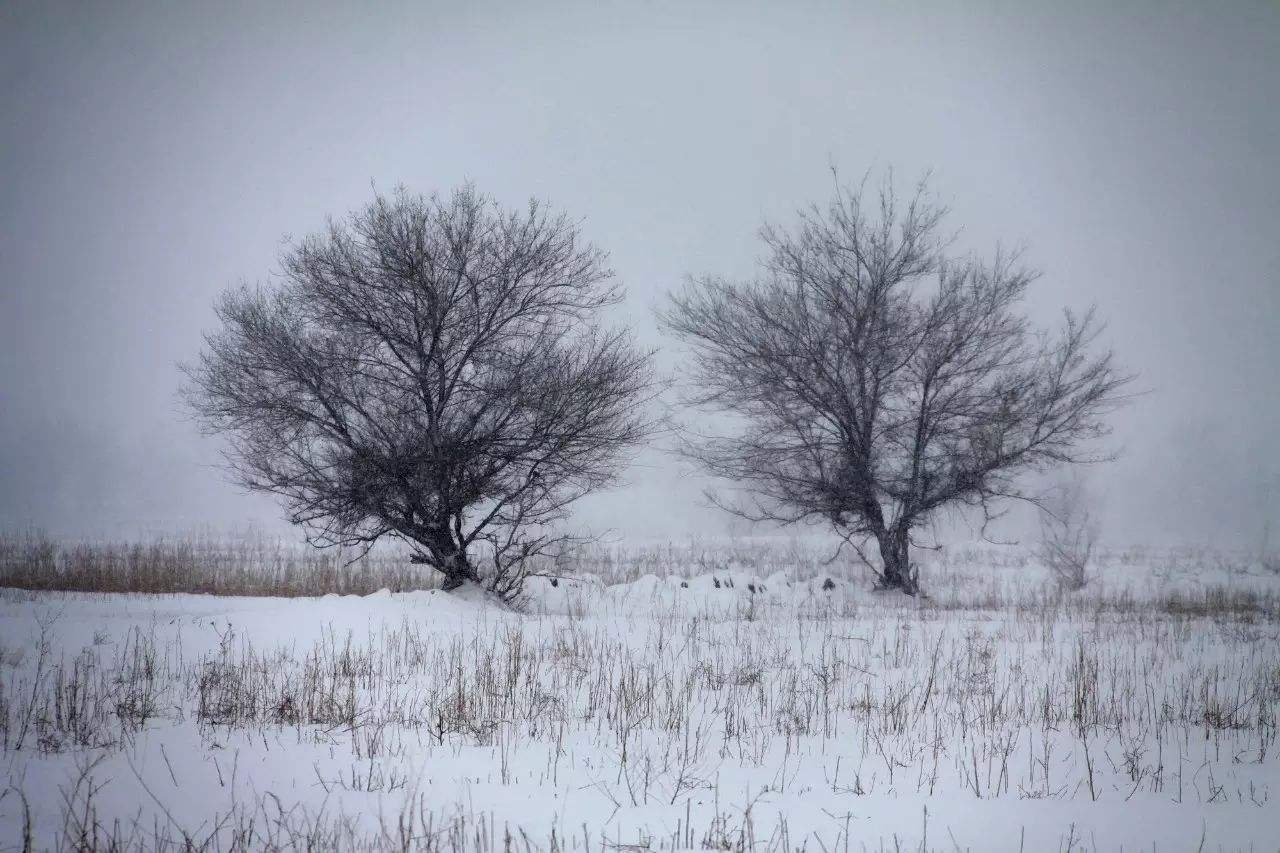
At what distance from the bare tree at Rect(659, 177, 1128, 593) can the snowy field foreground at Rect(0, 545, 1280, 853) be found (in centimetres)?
767

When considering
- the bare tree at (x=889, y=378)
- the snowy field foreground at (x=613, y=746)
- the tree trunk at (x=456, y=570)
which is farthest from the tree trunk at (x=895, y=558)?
the tree trunk at (x=456, y=570)

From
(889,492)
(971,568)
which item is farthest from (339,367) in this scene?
(971,568)

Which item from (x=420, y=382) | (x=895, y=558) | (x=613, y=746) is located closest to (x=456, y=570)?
(x=420, y=382)

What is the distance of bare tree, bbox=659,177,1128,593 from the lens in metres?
15.4

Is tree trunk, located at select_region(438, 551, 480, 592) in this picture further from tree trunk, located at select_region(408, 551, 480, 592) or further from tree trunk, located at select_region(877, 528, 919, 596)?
tree trunk, located at select_region(877, 528, 919, 596)

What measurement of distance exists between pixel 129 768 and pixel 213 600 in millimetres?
8267

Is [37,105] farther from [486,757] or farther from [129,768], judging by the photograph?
[486,757]

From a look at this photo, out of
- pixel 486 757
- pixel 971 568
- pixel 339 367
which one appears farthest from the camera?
pixel 971 568

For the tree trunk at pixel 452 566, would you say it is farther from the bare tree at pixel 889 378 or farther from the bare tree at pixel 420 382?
the bare tree at pixel 889 378

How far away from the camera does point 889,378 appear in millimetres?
15812

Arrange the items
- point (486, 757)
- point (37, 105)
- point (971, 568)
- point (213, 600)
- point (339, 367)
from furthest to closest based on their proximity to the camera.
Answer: point (971, 568), point (339, 367), point (213, 600), point (37, 105), point (486, 757)

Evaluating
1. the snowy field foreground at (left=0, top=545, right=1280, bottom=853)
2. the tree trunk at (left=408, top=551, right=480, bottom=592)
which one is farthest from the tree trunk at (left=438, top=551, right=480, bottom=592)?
the snowy field foreground at (left=0, top=545, right=1280, bottom=853)

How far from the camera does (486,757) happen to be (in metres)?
3.68

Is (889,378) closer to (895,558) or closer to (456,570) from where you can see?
(895,558)
